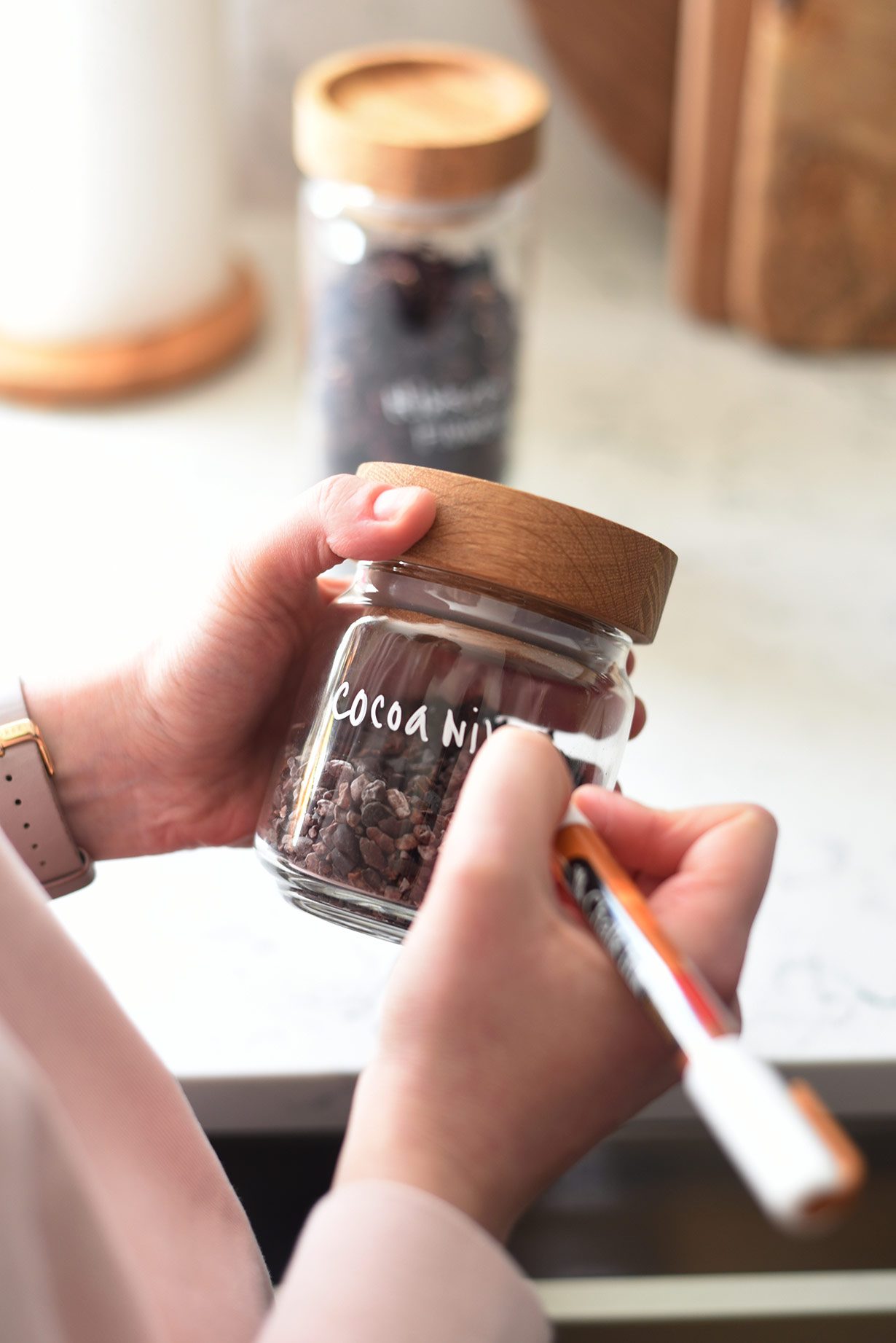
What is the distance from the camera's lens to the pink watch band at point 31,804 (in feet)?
1.88

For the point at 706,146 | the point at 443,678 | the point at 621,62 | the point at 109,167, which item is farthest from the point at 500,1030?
the point at 621,62

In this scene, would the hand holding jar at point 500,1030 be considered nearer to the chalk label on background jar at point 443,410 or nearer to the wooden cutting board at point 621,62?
the chalk label on background jar at point 443,410

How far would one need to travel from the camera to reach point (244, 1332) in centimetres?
38

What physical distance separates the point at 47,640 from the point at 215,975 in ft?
0.91

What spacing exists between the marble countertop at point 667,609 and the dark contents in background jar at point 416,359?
0.09 meters

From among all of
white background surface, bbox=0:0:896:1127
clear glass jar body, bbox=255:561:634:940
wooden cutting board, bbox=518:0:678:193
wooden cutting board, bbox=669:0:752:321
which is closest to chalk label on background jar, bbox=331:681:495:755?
clear glass jar body, bbox=255:561:634:940

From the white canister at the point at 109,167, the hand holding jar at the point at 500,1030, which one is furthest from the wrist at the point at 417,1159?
the white canister at the point at 109,167

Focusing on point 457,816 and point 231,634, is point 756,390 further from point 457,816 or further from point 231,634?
point 457,816

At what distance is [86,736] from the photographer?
1.96 feet

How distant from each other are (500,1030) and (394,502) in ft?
0.64

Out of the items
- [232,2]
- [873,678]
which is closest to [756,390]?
[873,678]

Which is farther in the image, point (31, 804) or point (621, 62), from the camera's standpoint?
point (621, 62)

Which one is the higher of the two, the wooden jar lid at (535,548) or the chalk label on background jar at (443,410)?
the wooden jar lid at (535,548)

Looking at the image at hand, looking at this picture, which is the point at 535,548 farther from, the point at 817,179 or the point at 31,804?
the point at 817,179
